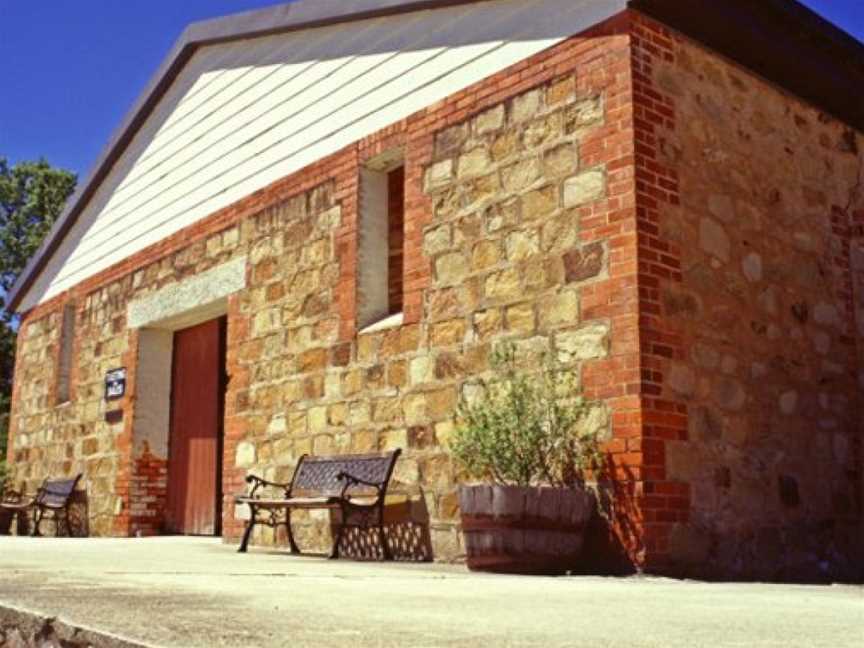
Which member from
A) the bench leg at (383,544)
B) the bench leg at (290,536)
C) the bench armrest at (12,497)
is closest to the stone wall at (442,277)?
the bench leg at (290,536)

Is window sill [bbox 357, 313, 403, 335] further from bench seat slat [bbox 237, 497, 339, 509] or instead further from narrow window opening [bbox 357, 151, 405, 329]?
bench seat slat [bbox 237, 497, 339, 509]

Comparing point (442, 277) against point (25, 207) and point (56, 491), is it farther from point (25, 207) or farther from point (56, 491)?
point (25, 207)

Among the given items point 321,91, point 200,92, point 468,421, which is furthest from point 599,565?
point 200,92

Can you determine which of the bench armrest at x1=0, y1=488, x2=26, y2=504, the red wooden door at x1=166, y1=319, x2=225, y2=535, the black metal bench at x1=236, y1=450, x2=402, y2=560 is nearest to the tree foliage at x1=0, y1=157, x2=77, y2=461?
the bench armrest at x1=0, y1=488, x2=26, y2=504

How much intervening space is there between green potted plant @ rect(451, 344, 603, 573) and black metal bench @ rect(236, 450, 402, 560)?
2.64 feet

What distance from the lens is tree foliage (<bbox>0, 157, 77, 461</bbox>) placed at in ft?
84.9

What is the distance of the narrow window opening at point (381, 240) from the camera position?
26.6 feet

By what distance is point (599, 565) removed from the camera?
19.1 ft

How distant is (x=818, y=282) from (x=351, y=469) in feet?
12.2

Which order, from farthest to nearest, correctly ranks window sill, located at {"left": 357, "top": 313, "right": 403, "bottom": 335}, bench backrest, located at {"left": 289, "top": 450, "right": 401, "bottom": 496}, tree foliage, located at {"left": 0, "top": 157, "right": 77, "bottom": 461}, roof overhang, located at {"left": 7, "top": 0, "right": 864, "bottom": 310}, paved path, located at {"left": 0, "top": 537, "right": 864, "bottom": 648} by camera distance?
tree foliage, located at {"left": 0, "top": 157, "right": 77, "bottom": 461}, window sill, located at {"left": 357, "top": 313, "right": 403, "bottom": 335}, bench backrest, located at {"left": 289, "top": 450, "right": 401, "bottom": 496}, roof overhang, located at {"left": 7, "top": 0, "right": 864, "bottom": 310}, paved path, located at {"left": 0, "top": 537, "right": 864, "bottom": 648}

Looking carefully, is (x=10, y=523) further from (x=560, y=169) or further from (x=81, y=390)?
(x=560, y=169)

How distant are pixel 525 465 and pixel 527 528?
1.73 feet

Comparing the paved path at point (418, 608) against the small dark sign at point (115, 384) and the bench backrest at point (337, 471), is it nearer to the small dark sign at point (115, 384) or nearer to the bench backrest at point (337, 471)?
the bench backrest at point (337, 471)

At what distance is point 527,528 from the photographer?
5.58 m
